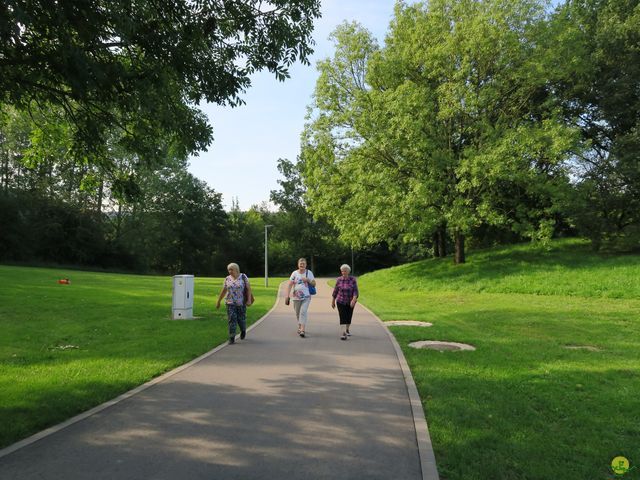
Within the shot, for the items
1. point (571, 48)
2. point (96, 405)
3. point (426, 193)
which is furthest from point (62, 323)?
point (571, 48)

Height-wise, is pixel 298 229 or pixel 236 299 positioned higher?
pixel 298 229

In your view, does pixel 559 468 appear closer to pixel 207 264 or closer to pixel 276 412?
pixel 276 412

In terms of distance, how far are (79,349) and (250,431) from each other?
591 centimetres

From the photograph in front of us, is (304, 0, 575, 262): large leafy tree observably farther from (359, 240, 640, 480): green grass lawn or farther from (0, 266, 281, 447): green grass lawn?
(0, 266, 281, 447): green grass lawn

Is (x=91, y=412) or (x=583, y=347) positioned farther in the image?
(x=583, y=347)

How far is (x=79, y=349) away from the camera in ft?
29.6

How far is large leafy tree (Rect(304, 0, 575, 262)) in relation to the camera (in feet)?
81.7

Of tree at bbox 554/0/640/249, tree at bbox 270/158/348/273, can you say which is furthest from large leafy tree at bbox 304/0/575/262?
tree at bbox 270/158/348/273

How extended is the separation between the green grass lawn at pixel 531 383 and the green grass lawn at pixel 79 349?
3.89 metres

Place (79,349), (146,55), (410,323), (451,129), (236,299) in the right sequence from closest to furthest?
(146,55) → (79,349) → (236,299) → (410,323) → (451,129)

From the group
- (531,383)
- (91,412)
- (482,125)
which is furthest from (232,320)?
(482,125)

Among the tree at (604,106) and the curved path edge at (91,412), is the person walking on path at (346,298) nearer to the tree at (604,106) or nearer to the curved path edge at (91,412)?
the curved path edge at (91,412)

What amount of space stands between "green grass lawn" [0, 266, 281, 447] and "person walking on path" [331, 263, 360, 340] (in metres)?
2.61

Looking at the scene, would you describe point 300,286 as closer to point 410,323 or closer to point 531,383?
point 410,323
